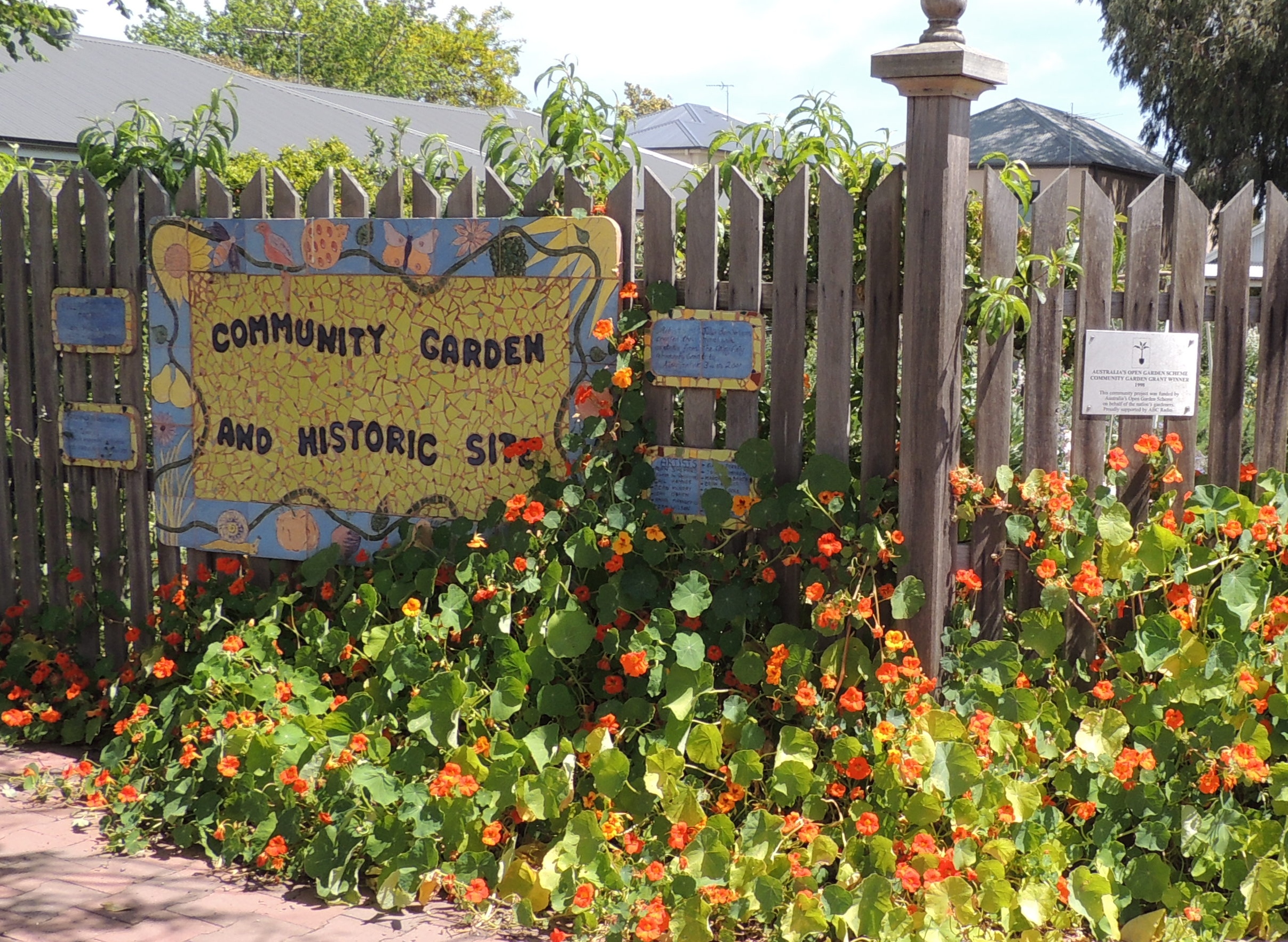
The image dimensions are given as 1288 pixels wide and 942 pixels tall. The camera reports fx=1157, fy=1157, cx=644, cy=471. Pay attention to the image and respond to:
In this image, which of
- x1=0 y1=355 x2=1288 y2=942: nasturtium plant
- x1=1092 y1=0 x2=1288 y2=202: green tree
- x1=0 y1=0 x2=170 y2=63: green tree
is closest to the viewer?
x1=0 y1=355 x2=1288 y2=942: nasturtium plant

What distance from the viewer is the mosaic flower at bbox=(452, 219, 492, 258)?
12.4 feet

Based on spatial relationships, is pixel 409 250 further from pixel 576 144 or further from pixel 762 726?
pixel 762 726

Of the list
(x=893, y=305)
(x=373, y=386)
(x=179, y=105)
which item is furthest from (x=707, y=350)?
(x=179, y=105)

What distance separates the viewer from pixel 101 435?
4.39 m

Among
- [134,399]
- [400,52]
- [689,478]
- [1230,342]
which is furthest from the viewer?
[400,52]

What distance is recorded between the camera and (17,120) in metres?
14.1

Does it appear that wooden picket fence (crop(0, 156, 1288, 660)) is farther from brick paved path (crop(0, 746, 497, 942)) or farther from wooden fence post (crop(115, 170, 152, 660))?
brick paved path (crop(0, 746, 497, 942))

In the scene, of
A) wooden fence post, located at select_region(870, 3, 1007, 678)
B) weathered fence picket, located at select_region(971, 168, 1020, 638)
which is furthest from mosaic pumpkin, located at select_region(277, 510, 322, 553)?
weathered fence picket, located at select_region(971, 168, 1020, 638)

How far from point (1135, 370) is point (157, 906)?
3.08 metres

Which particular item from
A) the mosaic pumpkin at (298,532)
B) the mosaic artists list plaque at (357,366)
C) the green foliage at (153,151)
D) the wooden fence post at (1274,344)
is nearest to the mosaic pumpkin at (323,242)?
the mosaic artists list plaque at (357,366)

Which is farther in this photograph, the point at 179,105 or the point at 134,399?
the point at 179,105

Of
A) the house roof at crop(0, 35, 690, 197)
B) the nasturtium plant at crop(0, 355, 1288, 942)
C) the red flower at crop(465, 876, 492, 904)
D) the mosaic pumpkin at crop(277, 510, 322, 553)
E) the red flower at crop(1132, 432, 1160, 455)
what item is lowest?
the red flower at crop(465, 876, 492, 904)

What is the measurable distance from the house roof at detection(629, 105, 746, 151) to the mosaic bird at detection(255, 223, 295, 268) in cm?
1546

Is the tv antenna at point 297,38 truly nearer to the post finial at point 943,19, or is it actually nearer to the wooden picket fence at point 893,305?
the wooden picket fence at point 893,305
